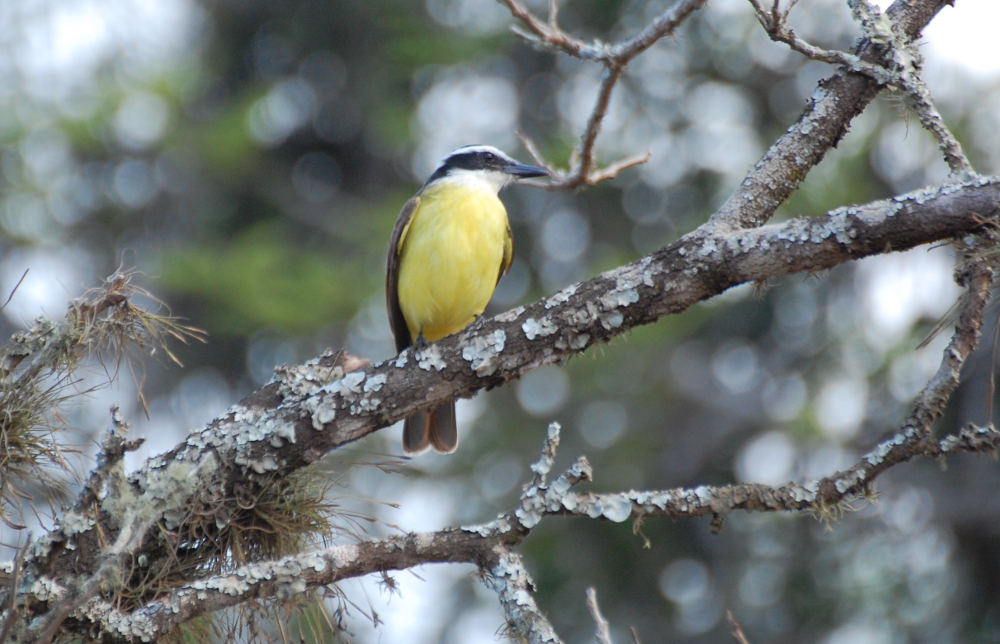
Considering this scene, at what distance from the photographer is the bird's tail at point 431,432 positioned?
485 centimetres

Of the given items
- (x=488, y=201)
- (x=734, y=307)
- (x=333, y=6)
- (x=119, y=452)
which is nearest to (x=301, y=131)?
(x=333, y=6)

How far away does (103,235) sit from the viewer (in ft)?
34.3

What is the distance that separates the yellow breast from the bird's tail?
424 mm

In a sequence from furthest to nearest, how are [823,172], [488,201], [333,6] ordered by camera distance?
[333,6] < [823,172] < [488,201]

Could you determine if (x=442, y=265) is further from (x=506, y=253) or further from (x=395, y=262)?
(x=506, y=253)

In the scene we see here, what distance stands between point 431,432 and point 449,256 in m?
0.84

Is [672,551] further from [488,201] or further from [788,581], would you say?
[488,201]

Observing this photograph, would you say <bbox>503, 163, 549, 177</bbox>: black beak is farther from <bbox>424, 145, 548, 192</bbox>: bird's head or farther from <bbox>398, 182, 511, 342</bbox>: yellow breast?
<bbox>398, 182, 511, 342</bbox>: yellow breast

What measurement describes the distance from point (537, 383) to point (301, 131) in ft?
13.6

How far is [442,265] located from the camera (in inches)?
190

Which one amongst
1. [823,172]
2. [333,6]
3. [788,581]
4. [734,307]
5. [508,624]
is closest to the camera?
[508,624]

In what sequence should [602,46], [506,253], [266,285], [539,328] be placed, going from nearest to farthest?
[539,328], [602,46], [506,253], [266,285]

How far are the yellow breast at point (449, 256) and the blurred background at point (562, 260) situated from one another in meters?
2.49

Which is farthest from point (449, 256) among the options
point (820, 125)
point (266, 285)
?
point (266, 285)
